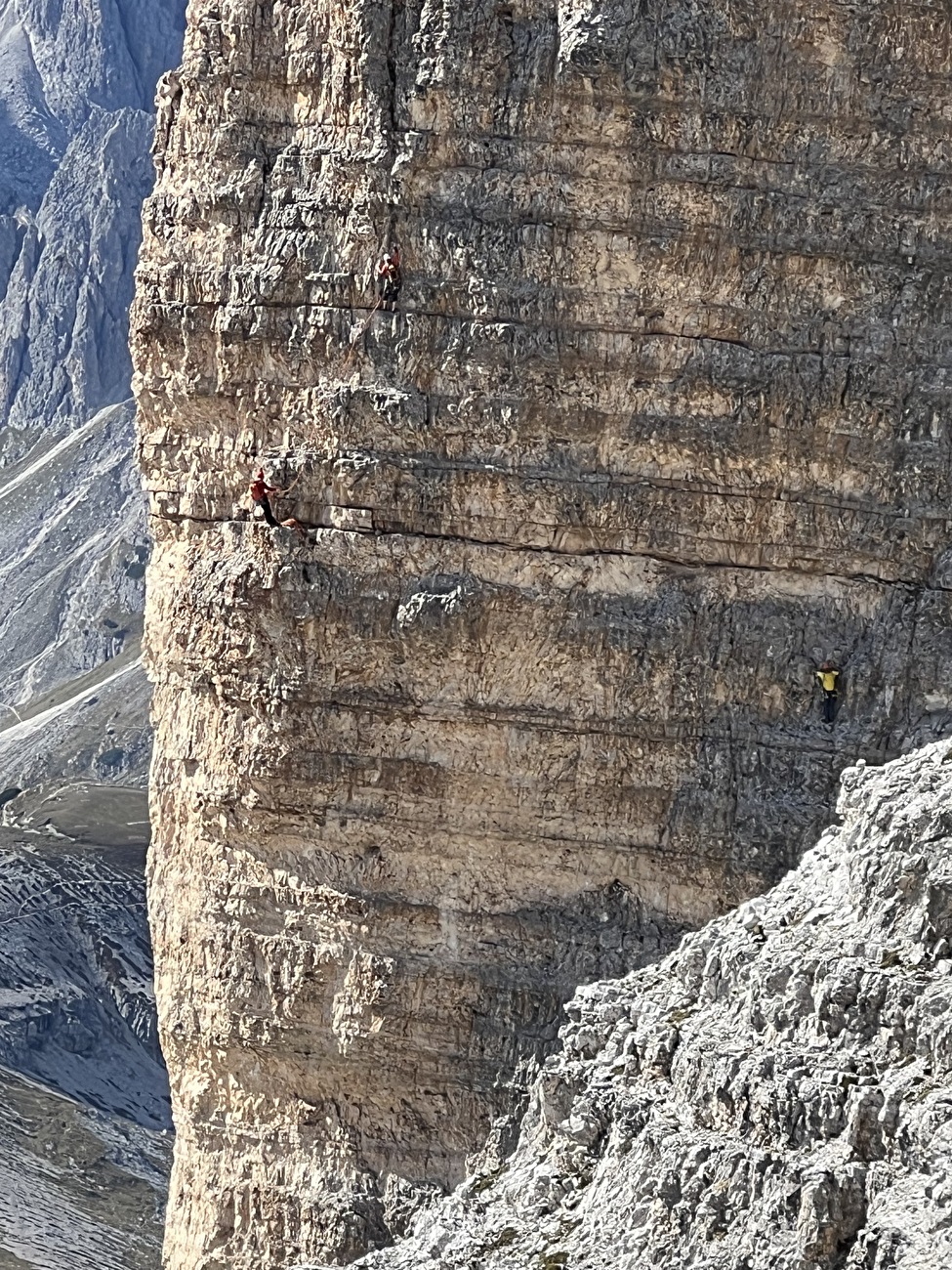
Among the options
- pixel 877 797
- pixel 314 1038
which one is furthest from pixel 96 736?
pixel 877 797

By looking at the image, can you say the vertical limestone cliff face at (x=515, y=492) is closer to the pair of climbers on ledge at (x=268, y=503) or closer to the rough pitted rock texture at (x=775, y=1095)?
the pair of climbers on ledge at (x=268, y=503)

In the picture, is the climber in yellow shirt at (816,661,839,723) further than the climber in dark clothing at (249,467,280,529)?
No

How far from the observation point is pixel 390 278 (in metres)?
30.2

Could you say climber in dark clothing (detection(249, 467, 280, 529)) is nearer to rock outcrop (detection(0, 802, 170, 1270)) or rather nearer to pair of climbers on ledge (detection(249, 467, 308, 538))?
pair of climbers on ledge (detection(249, 467, 308, 538))

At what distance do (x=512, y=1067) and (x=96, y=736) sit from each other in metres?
121

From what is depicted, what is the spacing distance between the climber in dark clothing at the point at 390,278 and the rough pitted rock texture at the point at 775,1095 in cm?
1040

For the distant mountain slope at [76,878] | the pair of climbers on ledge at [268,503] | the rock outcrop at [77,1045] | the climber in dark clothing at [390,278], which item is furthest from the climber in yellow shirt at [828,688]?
the distant mountain slope at [76,878]

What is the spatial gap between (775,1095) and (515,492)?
12.9 m

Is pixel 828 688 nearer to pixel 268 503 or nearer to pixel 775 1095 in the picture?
pixel 268 503

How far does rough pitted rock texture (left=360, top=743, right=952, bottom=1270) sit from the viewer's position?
17.5 metres

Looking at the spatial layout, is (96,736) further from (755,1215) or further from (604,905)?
(755,1215)

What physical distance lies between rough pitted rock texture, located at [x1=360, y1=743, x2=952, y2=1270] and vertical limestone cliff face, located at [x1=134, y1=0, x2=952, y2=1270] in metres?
7.79

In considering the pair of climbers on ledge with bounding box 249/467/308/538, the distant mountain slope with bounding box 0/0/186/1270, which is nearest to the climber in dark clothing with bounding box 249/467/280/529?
the pair of climbers on ledge with bounding box 249/467/308/538

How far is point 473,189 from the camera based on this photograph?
30.1 meters
